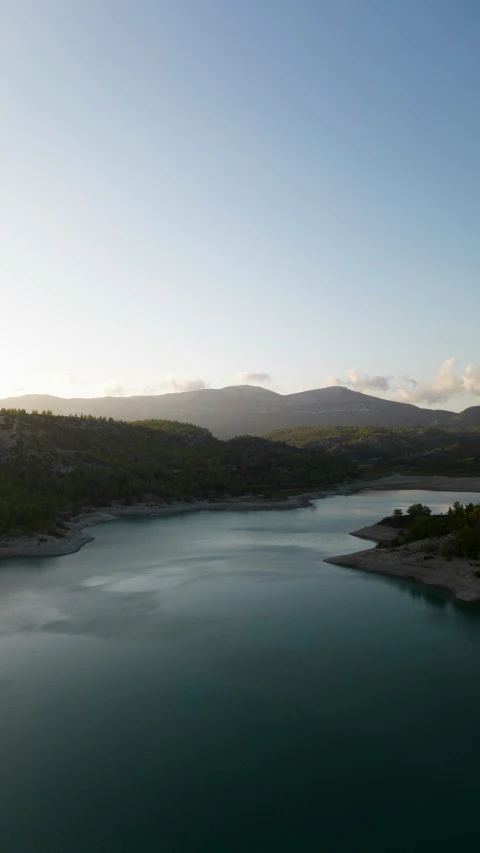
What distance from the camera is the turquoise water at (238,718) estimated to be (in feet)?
59.9

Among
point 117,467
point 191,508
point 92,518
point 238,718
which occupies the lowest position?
point 238,718

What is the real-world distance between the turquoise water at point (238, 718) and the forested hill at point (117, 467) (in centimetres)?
3564

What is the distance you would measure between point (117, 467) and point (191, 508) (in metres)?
19.4

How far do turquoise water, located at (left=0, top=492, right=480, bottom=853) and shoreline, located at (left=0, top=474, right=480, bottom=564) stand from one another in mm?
13801

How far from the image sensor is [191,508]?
4168 inches

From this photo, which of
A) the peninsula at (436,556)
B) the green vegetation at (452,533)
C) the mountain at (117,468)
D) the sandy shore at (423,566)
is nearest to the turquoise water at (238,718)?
the sandy shore at (423,566)

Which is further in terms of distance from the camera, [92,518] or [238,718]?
[92,518]

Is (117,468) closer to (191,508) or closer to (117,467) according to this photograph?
(117,467)

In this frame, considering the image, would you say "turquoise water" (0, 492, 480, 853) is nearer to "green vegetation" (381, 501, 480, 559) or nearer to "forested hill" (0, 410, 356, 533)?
"green vegetation" (381, 501, 480, 559)

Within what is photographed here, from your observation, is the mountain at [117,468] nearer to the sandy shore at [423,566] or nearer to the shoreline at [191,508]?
the shoreline at [191,508]

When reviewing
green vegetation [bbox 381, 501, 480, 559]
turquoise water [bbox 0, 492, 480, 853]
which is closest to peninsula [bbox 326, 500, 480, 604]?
green vegetation [bbox 381, 501, 480, 559]

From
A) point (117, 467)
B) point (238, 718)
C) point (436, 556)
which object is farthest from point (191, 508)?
point (238, 718)

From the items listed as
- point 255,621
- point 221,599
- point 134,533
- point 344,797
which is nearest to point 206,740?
point 344,797

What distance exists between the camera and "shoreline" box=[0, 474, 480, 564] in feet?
209
